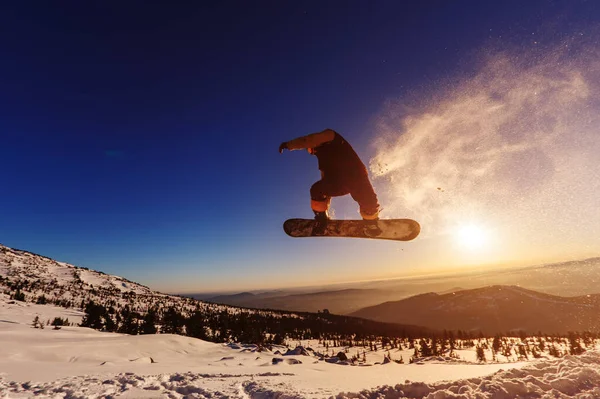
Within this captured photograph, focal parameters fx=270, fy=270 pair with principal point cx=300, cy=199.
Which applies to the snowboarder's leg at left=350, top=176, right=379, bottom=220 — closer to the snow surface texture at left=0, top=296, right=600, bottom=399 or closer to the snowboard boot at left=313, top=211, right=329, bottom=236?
the snowboard boot at left=313, top=211, right=329, bottom=236

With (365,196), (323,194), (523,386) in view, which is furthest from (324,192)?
(523,386)

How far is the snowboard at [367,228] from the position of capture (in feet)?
27.6

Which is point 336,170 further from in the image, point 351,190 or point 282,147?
point 282,147

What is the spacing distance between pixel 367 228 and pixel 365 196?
161cm

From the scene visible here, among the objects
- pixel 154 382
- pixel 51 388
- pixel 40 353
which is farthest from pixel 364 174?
pixel 40 353

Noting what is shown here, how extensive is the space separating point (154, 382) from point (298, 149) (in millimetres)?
6703

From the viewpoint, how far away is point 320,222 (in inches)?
327

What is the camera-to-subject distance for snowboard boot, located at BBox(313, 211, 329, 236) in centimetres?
811

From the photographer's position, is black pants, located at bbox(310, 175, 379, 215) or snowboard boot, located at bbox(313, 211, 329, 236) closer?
black pants, located at bbox(310, 175, 379, 215)

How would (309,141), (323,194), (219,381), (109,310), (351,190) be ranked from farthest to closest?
1. (109,310)
2. (323,194)
3. (351,190)
4. (219,381)
5. (309,141)

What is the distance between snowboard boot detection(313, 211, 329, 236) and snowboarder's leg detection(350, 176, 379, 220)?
109 centimetres

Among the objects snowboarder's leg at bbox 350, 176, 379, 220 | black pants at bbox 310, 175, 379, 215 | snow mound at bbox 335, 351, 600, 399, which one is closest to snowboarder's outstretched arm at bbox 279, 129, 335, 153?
black pants at bbox 310, 175, 379, 215

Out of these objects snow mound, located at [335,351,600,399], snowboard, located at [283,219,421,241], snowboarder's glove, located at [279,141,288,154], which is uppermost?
snowboarder's glove, located at [279,141,288,154]

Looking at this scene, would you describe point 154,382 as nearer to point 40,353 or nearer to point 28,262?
point 40,353
